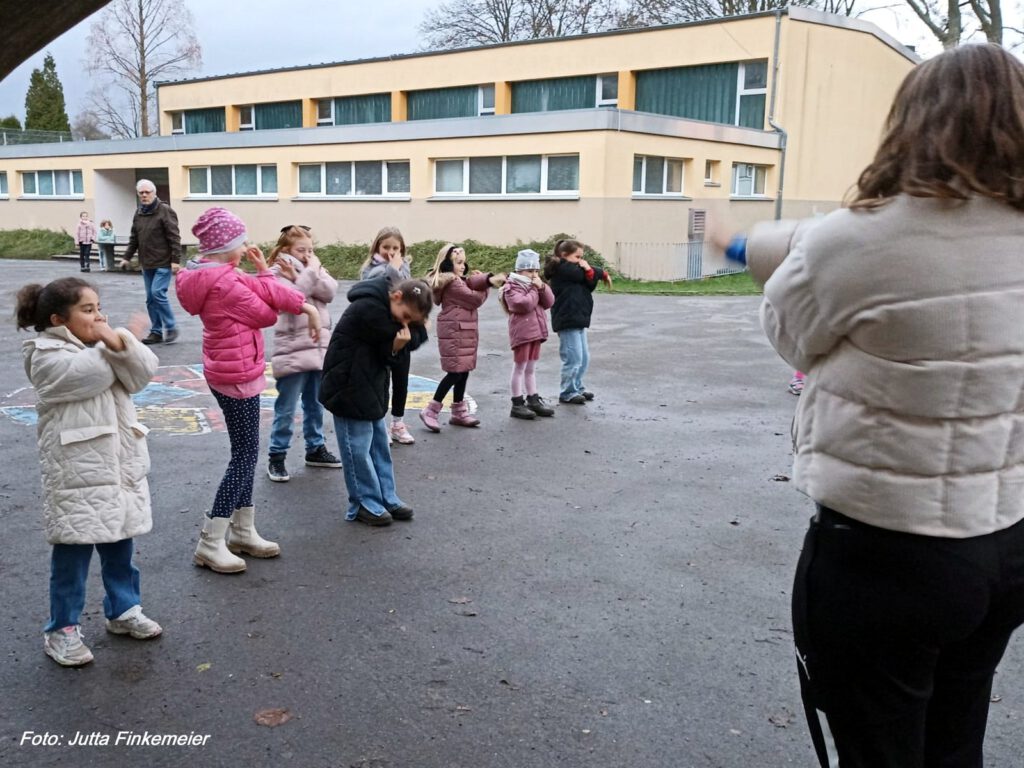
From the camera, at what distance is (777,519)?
19.1ft

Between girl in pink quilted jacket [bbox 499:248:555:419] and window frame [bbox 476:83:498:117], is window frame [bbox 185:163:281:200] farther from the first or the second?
girl in pink quilted jacket [bbox 499:248:555:419]

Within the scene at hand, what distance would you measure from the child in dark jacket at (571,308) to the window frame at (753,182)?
20.5 metres

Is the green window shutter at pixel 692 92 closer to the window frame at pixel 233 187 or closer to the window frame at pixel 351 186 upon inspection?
the window frame at pixel 351 186

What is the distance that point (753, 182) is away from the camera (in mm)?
30000

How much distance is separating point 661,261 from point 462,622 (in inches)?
858

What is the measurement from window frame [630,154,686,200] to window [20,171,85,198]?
23.5 meters

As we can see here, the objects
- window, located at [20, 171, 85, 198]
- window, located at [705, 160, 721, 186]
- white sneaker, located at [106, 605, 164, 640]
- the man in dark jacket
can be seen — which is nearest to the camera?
white sneaker, located at [106, 605, 164, 640]

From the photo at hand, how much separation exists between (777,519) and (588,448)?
6.80ft

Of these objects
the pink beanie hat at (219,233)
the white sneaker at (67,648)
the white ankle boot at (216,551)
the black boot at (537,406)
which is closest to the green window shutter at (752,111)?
the black boot at (537,406)

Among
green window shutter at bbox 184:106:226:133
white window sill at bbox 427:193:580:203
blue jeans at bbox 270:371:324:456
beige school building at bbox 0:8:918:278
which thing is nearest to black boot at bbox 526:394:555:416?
blue jeans at bbox 270:371:324:456

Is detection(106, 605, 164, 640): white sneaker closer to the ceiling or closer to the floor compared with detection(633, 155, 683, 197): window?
closer to the floor

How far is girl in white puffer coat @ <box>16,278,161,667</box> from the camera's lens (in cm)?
372

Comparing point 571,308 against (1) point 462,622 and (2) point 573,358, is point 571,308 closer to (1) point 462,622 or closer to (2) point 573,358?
(2) point 573,358

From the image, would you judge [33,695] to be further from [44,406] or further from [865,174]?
[865,174]
